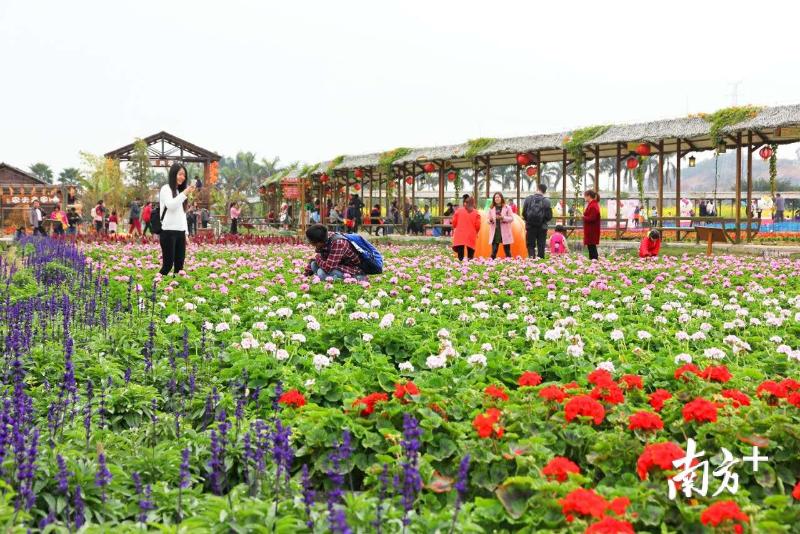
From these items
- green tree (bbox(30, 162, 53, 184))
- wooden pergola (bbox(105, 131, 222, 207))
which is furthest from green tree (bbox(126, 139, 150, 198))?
green tree (bbox(30, 162, 53, 184))

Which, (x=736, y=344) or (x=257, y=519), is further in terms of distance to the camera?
(x=736, y=344)

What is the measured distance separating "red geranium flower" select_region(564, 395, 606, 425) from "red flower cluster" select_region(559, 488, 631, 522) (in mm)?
791

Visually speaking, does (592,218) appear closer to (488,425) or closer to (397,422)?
(397,422)

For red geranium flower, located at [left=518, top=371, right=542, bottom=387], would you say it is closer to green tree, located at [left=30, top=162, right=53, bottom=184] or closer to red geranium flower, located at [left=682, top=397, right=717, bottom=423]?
red geranium flower, located at [left=682, top=397, right=717, bottom=423]

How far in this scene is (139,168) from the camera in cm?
3838

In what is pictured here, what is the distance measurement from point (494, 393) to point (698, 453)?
87cm

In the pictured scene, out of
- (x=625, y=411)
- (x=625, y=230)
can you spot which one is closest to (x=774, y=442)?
(x=625, y=411)

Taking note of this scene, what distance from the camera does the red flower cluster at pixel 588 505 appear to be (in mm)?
2322

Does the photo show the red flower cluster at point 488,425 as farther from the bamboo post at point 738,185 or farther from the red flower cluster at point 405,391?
the bamboo post at point 738,185

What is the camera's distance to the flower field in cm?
254

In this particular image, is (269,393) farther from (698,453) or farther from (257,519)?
(698,453)

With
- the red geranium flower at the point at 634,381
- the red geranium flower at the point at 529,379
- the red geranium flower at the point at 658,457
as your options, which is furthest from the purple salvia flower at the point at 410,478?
the red geranium flower at the point at 634,381

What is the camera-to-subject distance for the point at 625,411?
11.1 feet

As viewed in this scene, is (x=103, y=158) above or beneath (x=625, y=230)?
above
